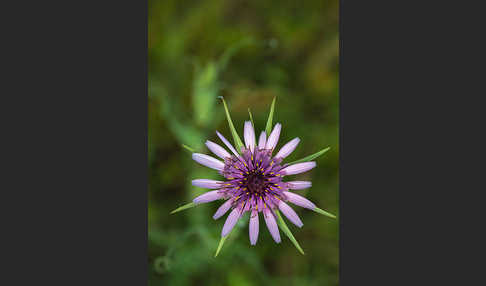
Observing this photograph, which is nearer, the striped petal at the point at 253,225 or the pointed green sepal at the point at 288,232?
the pointed green sepal at the point at 288,232

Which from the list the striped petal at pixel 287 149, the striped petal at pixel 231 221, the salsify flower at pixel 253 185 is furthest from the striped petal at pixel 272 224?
the striped petal at pixel 287 149

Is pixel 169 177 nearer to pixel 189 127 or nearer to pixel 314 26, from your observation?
pixel 189 127

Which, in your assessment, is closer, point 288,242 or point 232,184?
point 232,184

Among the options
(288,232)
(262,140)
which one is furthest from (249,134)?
(288,232)

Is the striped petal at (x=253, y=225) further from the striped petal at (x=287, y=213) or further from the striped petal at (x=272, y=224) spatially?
the striped petal at (x=287, y=213)

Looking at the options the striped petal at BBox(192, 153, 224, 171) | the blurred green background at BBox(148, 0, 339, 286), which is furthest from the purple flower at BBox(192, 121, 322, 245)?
the blurred green background at BBox(148, 0, 339, 286)

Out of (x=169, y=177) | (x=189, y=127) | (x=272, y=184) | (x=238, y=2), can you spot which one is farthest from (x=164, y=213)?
(x=238, y=2)

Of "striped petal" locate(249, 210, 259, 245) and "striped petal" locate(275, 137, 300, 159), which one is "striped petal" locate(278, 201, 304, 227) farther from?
"striped petal" locate(275, 137, 300, 159)

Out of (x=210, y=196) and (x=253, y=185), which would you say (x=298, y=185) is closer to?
(x=253, y=185)

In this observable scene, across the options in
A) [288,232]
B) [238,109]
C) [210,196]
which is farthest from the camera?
[238,109]
